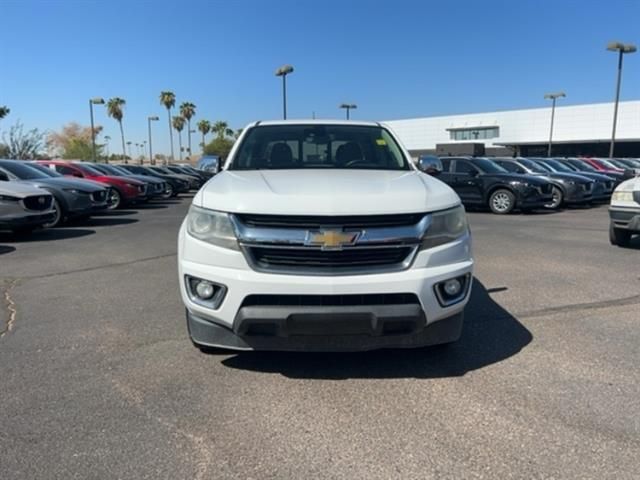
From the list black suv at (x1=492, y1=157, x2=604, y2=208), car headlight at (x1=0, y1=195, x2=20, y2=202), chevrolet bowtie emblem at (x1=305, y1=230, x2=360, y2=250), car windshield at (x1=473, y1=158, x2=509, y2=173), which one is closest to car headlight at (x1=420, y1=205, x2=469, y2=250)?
chevrolet bowtie emblem at (x1=305, y1=230, x2=360, y2=250)

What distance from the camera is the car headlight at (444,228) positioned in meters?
3.38

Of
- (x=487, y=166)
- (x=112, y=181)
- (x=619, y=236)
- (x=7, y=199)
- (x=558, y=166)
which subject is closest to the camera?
(x=619, y=236)

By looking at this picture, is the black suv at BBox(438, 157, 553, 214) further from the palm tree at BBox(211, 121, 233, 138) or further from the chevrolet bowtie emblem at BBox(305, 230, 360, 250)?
the palm tree at BBox(211, 121, 233, 138)

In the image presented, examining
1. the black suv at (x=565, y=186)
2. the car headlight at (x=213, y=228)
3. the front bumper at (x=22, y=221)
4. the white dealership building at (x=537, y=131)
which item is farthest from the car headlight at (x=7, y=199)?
the white dealership building at (x=537, y=131)

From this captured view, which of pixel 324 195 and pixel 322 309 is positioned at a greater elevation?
pixel 324 195

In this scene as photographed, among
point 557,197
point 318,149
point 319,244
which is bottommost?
point 557,197

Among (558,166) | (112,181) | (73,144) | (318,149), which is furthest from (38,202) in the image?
(73,144)

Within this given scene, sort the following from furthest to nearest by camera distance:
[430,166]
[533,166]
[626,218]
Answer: [533,166] → [626,218] → [430,166]

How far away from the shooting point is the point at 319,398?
3.38 m

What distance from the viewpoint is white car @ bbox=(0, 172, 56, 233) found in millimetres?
9570

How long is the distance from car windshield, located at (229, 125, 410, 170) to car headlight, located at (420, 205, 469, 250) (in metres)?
1.32

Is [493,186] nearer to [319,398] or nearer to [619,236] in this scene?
[619,236]

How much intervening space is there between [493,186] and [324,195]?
13.0m

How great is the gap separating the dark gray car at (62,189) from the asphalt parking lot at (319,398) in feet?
20.7
